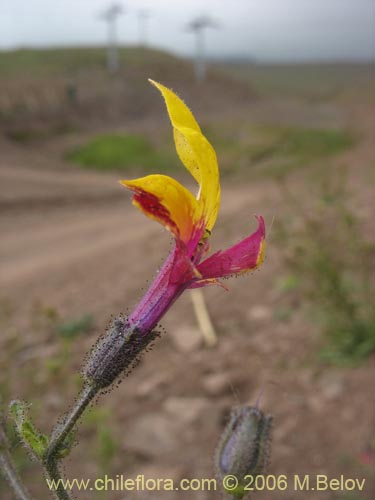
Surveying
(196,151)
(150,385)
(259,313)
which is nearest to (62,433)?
(196,151)

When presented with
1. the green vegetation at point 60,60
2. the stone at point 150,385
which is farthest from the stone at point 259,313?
the green vegetation at point 60,60

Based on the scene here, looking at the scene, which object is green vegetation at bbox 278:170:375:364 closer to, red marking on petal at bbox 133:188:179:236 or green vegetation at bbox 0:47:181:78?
red marking on petal at bbox 133:188:179:236

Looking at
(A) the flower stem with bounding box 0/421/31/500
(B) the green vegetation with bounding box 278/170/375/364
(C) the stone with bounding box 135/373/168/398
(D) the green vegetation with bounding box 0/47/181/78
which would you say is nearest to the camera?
(A) the flower stem with bounding box 0/421/31/500

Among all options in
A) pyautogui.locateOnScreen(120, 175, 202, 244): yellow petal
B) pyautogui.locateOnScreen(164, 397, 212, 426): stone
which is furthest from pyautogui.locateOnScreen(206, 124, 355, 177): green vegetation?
pyautogui.locateOnScreen(120, 175, 202, 244): yellow petal

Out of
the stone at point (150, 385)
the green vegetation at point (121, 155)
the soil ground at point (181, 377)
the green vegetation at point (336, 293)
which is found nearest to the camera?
the soil ground at point (181, 377)

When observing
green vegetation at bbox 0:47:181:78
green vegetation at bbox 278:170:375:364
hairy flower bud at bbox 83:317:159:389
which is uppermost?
hairy flower bud at bbox 83:317:159:389

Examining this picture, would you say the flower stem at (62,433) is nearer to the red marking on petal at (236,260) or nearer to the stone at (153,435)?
the red marking on petal at (236,260)

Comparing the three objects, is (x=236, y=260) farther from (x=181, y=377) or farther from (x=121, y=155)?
(x=121, y=155)
